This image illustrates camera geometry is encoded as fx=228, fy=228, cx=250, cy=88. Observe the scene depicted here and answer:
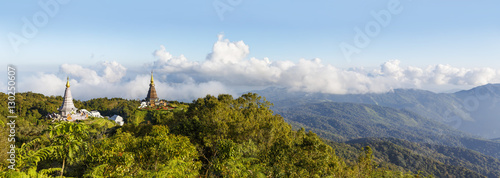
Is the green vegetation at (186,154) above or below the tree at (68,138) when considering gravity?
below

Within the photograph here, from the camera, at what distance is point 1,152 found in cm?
2102

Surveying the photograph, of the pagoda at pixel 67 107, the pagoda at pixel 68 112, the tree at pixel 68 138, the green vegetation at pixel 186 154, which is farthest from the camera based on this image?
the pagoda at pixel 67 107

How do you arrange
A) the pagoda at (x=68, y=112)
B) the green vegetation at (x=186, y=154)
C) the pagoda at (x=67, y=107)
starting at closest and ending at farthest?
the green vegetation at (x=186, y=154)
the pagoda at (x=68, y=112)
the pagoda at (x=67, y=107)

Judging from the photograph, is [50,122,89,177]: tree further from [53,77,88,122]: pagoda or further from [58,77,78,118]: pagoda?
[58,77,78,118]: pagoda

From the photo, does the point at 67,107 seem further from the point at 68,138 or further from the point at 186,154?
the point at 68,138

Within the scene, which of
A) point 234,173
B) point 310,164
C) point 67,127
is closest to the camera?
point 67,127

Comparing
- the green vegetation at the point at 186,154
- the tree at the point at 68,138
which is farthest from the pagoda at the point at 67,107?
the tree at the point at 68,138

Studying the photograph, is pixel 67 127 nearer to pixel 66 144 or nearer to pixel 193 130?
pixel 66 144

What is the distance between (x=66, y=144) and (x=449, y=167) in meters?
255

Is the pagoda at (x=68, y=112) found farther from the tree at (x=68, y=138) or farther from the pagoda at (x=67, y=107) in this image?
the tree at (x=68, y=138)

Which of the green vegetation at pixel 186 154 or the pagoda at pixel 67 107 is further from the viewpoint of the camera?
the pagoda at pixel 67 107

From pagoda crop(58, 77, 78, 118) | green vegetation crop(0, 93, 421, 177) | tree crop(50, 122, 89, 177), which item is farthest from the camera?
pagoda crop(58, 77, 78, 118)

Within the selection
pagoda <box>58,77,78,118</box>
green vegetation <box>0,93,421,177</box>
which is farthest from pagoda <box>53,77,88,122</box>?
green vegetation <box>0,93,421,177</box>

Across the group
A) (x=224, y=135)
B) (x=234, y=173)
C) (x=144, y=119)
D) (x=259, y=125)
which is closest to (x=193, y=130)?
(x=224, y=135)
